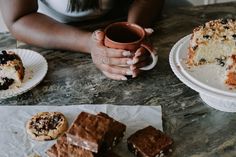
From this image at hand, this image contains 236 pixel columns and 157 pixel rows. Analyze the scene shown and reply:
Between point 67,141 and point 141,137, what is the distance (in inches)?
6.7

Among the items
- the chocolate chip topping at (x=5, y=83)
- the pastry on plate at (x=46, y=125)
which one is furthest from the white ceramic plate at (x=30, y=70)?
the pastry on plate at (x=46, y=125)

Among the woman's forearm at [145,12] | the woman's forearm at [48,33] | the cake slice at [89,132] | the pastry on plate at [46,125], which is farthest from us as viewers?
the woman's forearm at [145,12]

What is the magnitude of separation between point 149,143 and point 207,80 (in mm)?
232

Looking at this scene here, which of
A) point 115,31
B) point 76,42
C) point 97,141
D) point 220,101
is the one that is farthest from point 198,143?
point 76,42

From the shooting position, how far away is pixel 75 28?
4.44 feet

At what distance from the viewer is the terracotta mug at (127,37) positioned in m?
1.12

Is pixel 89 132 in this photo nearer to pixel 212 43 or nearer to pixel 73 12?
pixel 212 43

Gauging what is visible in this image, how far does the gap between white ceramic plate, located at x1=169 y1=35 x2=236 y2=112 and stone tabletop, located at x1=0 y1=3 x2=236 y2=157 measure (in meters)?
0.03

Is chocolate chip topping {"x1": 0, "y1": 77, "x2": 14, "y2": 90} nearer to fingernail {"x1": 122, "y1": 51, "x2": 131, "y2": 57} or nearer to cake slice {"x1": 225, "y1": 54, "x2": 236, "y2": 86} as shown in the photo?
fingernail {"x1": 122, "y1": 51, "x2": 131, "y2": 57}

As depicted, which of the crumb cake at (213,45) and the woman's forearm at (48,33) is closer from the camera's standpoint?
the crumb cake at (213,45)

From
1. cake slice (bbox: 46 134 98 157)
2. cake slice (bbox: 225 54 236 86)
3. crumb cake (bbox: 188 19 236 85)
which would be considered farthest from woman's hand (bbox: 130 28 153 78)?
cake slice (bbox: 46 134 98 157)

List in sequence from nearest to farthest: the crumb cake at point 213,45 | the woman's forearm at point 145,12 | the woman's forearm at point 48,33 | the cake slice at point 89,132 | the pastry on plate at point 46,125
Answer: the cake slice at point 89,132 → the pastry on plate at point 46,125 → the crumb cake at point 213,45 → the woman's forearm at point 48,33 → the woman's forearm at point 145,12

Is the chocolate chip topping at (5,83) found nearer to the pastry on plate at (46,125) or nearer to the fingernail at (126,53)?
the pastry on plate at (46,125)

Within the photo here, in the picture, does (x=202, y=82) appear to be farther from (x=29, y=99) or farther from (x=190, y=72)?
(x=29, y=99)
